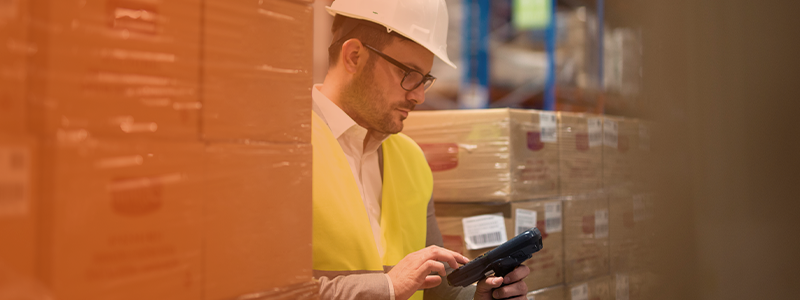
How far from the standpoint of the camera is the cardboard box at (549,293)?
241 centimetres

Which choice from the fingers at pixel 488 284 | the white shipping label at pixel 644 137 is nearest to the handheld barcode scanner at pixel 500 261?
the fingers at pixel 488 284

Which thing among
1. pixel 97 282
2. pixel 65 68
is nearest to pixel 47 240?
pixel 97 282

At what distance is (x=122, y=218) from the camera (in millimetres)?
688

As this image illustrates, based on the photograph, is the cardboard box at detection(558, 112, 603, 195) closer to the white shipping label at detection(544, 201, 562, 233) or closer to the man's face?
the white shipping label at detection(544, 201, 562, 233)

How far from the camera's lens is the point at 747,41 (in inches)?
18.3

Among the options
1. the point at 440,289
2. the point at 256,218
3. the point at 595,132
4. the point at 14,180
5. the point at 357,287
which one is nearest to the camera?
the point at 14,180

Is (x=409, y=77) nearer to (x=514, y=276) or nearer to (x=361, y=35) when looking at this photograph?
(x=361, y=35)

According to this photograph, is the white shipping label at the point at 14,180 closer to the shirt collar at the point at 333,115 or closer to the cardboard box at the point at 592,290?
the shirt collar at the point at 333,115

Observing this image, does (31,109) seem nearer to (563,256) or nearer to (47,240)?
(47,240)

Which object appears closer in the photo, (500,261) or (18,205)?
(18,205)

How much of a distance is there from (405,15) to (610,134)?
160cm

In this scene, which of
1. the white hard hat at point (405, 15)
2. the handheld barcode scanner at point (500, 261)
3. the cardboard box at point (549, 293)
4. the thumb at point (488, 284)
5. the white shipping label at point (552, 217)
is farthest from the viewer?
the white shipping label at point (552, 217)

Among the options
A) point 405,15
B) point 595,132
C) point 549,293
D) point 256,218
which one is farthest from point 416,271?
point 595,132

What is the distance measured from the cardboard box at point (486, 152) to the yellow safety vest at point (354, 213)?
0.43 meters
